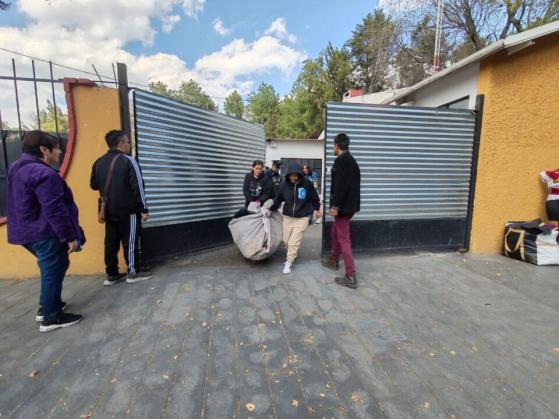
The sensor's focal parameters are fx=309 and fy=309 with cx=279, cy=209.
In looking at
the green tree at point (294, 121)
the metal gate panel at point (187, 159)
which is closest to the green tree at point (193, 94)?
the green tree at point (294, 121)

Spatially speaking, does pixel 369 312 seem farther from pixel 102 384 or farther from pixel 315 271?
pixel 102 384

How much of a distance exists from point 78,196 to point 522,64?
6.70m

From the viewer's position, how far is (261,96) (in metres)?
47.7

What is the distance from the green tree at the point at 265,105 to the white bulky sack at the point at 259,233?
43.0 metres

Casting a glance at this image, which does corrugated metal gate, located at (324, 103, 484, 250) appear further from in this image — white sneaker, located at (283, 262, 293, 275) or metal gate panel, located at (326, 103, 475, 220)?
white sneaker, located at (283, 262, 293, 275)

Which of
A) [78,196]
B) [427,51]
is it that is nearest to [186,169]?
[78,196]

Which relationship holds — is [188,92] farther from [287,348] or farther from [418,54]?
[287,348]

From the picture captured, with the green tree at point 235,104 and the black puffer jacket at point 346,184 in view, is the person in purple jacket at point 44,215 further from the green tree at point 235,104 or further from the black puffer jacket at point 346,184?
the green tree at point 235,104

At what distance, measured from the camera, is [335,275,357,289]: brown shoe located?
12.5 feet

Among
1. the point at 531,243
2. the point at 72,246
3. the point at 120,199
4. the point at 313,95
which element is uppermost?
the point at 313,95

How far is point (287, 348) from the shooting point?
2592mm

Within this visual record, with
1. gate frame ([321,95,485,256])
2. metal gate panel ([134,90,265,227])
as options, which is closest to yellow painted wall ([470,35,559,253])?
gate frame ([321,95,485,256])

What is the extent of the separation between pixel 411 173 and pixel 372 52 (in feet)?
78.7

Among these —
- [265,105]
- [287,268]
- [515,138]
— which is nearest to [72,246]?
[287,268]
